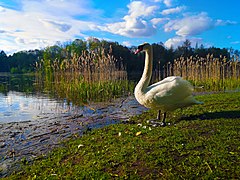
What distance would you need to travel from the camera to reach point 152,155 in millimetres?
4250

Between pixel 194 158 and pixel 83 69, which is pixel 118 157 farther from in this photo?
pixel 83 69

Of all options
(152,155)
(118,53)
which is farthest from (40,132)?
(118,53)

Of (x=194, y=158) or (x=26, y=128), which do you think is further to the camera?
(x=26, y=128)

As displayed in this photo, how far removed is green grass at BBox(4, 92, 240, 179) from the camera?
3717 mm

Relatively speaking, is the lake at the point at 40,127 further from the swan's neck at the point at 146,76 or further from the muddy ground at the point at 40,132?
the swan's neck at the point at 146,76

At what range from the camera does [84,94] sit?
15.0 m

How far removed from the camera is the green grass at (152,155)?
3717 mm

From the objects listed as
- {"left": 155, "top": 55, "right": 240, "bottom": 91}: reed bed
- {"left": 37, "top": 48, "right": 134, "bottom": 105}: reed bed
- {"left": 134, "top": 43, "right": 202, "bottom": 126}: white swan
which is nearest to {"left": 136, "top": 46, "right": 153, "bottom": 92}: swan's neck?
{"left": 134, "top": 43, "right": 202, "bottom": 126}: white swan

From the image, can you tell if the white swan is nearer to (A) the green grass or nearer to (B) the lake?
(A) the green grass

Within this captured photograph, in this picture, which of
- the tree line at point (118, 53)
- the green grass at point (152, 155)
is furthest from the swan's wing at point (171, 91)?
the tree line at point (118, 53)

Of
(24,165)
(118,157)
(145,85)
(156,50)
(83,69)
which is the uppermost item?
(156,50)

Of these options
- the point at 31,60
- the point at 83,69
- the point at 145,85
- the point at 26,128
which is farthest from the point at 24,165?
the point at 31,60

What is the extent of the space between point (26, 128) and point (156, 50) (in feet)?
228

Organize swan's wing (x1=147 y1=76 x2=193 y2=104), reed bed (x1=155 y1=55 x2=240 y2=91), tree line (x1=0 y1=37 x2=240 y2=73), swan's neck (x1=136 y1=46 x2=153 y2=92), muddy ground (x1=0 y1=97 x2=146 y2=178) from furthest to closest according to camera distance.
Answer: tree line (x1=0 y1=37 x2=240 y2=73), reed bed (x1=155 y1=55 x2=240 y2=91), swan's neck (x1=136 y1=46 x2=153 y2=92), swan's wing (x1=147 y1=76 x2=193 y2=104), muddy ground (x1=0 y1=97 x2=146 y2=178)
